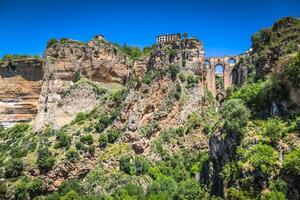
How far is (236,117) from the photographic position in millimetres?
34625

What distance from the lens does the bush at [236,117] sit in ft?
111

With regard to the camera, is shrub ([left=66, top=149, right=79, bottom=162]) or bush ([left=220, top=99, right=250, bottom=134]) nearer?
bush ([left=220, top=99, right=250, bottom=134])

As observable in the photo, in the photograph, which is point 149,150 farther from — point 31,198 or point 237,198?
point 237,198

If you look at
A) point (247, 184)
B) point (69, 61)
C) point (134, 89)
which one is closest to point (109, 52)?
point (69, 61)

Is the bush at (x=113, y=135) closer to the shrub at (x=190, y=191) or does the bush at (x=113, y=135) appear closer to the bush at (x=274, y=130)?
the shrub at (x=190, y=191)

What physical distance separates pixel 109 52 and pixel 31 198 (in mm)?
27272

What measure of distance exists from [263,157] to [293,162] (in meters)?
2.33

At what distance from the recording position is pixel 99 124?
51.1 m

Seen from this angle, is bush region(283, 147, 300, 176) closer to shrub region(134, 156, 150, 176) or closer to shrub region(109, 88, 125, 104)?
shrub region(134, 156, 150, 176)

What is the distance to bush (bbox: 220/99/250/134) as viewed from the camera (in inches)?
1333

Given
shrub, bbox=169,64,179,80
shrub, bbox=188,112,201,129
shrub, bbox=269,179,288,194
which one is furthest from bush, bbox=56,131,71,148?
shrub, bbox=269,179,288,194

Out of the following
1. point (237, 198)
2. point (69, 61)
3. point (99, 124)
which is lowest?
point (237, 198)

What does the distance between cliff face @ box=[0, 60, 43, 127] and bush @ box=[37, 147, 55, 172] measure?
1449 cm

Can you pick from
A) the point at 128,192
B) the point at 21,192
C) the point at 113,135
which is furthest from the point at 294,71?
the point at 21,192
